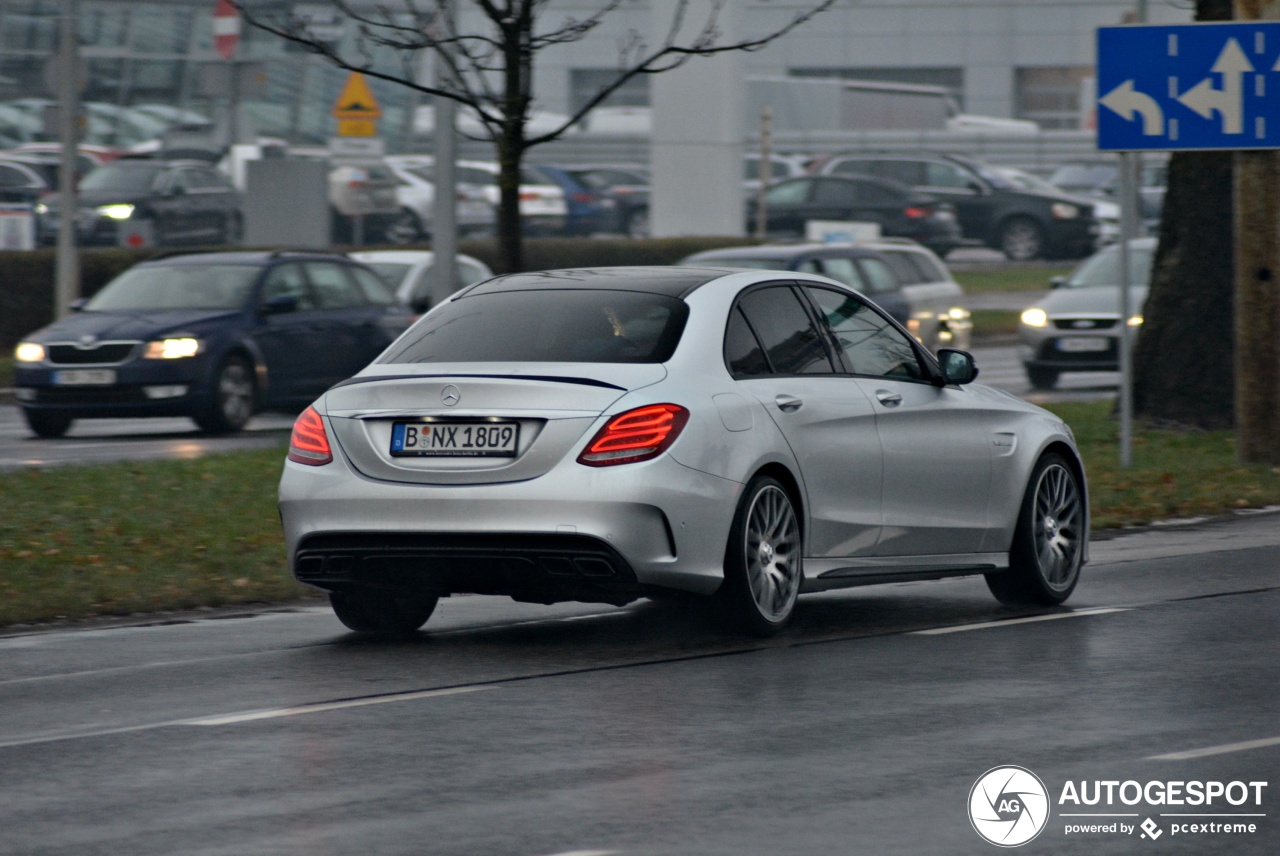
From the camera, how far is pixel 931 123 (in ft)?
231

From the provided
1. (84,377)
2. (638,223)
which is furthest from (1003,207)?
(84,377)

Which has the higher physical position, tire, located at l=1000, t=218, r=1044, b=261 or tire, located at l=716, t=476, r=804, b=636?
tire, located at l=1000, t=218, r=1044, b=261

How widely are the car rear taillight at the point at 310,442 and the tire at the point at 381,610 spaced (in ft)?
2.52

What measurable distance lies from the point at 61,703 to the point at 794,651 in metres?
2.72

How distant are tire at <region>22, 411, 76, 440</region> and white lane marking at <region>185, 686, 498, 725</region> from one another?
13485 millimetres

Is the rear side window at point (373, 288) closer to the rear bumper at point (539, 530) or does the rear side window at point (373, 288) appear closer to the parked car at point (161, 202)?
the rear bumper at point (539, 530)

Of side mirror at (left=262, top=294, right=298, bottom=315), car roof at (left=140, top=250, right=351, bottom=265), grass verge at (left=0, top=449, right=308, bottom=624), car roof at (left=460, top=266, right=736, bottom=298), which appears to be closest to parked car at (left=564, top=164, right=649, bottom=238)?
car roof at (left=140, top=250, right=351, bottom=265)

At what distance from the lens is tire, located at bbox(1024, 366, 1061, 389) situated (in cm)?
2692

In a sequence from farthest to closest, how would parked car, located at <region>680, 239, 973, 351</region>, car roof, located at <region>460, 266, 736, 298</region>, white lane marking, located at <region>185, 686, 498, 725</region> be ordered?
parked car, located at <region>680, 239, 973, 351</region>, car roof, located at <region>460, 266, 736, 298</region>, white lane marking, located at <region>185, 686, 498, 725</region>

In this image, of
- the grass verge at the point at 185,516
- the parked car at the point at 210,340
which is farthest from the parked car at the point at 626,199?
the grass verge at the point at 185,516

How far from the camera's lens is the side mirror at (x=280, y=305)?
2220 cm

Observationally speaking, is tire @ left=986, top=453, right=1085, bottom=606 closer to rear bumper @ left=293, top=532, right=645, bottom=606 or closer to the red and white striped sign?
rear bumper @ left=293, top=532, right=645, bottom=606

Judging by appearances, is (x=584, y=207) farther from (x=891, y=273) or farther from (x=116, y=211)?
(x=891, y=273)

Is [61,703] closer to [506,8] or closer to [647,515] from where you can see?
[647,515]
